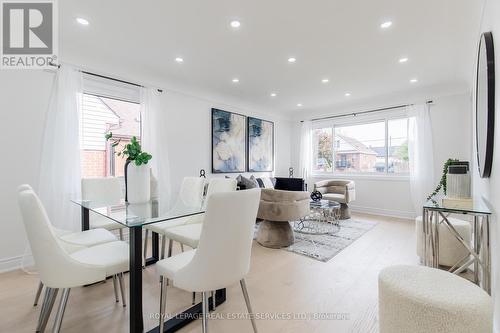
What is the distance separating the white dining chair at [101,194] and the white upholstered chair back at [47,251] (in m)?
1.07

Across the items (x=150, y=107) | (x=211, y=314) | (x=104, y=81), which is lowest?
(x=211, y=314)

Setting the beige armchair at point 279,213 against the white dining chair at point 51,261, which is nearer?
the white dining chair at point 51,261

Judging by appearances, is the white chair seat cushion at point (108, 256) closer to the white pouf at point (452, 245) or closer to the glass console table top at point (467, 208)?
the glass console table top at point (467, 208)

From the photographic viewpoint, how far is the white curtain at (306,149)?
249 inches

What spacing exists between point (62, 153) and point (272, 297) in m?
2.87

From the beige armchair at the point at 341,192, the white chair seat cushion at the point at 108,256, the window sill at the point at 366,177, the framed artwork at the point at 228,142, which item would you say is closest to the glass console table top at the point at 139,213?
the white chair seat cushion at the point at 108,256

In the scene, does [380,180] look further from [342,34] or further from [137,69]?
[137,69]

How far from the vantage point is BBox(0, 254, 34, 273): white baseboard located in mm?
2514

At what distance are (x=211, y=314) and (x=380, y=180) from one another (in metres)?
4.77

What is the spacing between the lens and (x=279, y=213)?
312 centimetres

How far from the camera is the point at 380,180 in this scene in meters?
5.24

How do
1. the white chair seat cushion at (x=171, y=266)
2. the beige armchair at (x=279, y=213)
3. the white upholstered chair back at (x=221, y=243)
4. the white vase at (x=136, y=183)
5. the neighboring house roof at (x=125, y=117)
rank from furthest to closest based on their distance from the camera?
the neighboring house roof at (x=125, y=117) < the beige armchair at (x=279, y=213) < the white vase at (x=136, y=183) < the white chair seat cushion at (x=171, y=266) < the white upholstered chair back at (x=221, y=243)

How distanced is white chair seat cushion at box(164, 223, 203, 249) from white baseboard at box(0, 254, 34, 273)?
1770 millimetres

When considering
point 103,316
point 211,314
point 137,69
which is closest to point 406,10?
point 211,314
